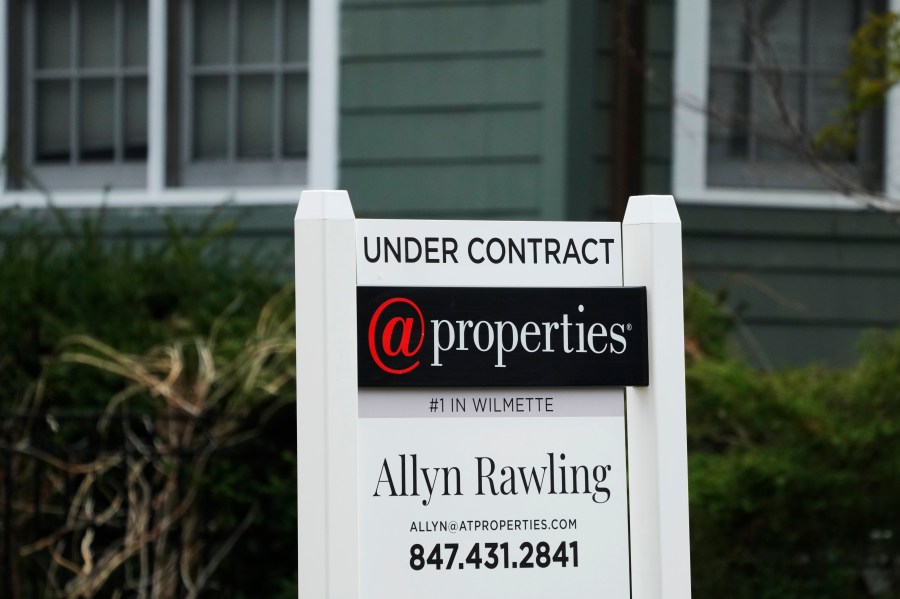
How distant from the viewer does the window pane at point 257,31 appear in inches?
307

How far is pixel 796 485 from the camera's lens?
523cm

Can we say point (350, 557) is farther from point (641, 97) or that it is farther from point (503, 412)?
point (641, 97)

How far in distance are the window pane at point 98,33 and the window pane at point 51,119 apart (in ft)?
0.78

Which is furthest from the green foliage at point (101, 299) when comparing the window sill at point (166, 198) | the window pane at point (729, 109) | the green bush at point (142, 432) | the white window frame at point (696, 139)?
the window pane at point (729, 109)

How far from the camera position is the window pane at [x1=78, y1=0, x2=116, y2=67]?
7.99 metres

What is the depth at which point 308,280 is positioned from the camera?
112 inches

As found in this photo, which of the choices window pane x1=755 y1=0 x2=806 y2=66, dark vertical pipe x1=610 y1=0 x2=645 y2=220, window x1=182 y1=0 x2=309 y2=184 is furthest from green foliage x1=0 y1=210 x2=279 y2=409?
window pane x1=755 y1=0 x2=806 y2=66

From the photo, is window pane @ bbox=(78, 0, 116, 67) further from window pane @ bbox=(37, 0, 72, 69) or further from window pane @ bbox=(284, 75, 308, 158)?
window pane @ bbox=(284, 75, 308, 158)

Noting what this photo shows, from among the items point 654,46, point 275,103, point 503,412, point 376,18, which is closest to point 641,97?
point 654,46

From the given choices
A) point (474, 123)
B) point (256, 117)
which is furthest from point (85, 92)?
point (474, 123)

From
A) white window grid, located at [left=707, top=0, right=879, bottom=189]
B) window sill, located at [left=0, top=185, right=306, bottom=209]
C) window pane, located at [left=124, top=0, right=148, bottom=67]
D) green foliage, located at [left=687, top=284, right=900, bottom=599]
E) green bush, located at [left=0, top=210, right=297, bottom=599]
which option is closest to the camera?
green foliage, located at [left=687, top=284, right=900, bottom=599]

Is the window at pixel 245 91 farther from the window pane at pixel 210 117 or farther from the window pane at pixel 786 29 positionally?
the window pane at pixel 786 29

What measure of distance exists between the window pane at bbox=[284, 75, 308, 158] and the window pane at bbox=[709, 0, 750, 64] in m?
2.40

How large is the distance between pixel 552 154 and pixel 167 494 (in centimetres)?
270
